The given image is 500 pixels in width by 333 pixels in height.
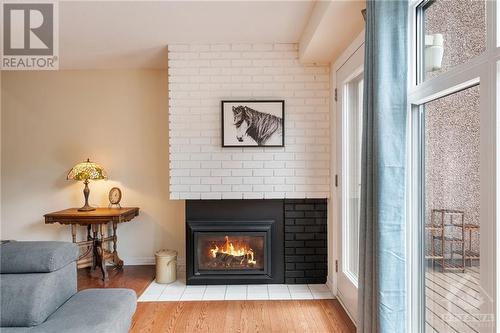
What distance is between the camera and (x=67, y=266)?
1753 millimetres

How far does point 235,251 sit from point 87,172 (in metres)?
1.85

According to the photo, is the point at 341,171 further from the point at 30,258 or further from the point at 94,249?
the point at 94,249

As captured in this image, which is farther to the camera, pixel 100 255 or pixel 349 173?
pixel 100 255

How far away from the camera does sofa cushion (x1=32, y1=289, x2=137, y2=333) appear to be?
4.67 ft

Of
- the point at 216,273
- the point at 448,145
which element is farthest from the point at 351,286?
the point at 448,145

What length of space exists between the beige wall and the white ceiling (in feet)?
1.60

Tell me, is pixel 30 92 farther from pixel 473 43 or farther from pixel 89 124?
pixel 473 43

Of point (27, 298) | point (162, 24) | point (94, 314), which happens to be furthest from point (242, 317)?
point (162, 24)

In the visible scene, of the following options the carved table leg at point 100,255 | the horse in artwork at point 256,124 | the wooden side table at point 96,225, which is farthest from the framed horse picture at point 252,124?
the carved table leg at point 100,255

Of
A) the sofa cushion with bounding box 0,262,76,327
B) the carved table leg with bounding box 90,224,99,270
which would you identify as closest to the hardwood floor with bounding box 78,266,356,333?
the carved table leg with bounding box 90,224,99,270

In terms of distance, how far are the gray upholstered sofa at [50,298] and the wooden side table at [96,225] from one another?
1799 millimetres

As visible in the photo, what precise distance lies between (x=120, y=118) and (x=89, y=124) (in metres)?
0.39

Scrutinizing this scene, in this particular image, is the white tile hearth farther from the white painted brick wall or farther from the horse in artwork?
the horse in artwork

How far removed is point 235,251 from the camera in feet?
11.5
